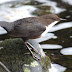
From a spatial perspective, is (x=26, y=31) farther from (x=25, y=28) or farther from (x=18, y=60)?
(x=18, y=60)

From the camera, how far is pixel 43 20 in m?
3.52

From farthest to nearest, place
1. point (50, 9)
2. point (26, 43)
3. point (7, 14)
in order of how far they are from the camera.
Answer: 1. point (50, 9)
2. point (7, 14)
3. point (26, 43)

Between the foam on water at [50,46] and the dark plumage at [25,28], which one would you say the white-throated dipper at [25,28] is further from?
the foam on water at [50,46]

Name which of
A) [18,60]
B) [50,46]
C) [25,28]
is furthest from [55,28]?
[18,60]

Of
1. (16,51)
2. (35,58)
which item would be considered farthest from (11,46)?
(35,58)

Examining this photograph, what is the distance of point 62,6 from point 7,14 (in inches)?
103

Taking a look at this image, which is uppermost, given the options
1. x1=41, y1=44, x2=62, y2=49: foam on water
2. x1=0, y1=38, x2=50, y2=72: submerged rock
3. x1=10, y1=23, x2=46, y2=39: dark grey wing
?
x1=10, y1=23, x2=46, y2=39: dark grey wing

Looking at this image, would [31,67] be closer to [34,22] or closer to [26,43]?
[26,43]

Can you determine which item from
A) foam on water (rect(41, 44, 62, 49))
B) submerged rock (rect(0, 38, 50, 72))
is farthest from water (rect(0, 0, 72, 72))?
submerged rock (rect(0, 38, 50, 72))

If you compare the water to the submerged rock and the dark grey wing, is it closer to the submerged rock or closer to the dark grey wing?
the submerged rock

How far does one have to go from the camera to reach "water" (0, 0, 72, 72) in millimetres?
4246

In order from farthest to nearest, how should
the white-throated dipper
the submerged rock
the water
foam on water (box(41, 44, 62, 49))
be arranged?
foam on water (box(41, 44, 62, 49)) < the water < the white-throated dipper < the submerged rock

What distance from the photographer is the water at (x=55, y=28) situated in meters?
4.25

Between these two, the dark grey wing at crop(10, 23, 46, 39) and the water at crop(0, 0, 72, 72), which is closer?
the dark grey wing at crop(10, 23, 46, 39)
